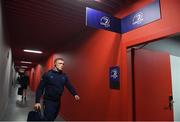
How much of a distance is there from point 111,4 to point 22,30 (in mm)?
2828

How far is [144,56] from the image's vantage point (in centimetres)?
299

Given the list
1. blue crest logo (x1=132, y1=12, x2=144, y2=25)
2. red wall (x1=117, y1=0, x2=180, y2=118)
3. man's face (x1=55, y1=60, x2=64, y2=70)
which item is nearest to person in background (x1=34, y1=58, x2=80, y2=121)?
man's face (x1=55, y1=60, x2=64, y2=70)

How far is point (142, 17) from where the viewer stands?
2.64 metres

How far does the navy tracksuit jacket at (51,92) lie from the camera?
2732 mm

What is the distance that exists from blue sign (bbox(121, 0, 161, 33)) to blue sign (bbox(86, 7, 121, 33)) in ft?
0.54

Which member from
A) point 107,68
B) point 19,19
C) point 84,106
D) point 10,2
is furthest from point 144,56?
point 19,19

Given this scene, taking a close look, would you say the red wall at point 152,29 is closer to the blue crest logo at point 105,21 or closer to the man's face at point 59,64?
the blue crest logo at point 105,21

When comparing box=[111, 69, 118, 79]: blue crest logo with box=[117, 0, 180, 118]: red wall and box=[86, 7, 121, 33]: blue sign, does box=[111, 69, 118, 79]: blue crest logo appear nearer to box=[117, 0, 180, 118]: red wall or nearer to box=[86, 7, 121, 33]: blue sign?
box=[117, 0, 180, 118]: red wall

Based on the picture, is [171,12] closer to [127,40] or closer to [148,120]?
[127,40]

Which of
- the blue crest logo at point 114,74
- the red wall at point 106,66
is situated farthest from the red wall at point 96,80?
the blue crest logo at point 114,74

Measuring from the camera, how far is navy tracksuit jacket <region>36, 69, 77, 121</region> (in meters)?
2.73

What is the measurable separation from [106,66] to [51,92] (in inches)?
46.2

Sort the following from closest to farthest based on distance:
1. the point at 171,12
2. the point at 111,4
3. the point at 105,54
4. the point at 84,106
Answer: the point at 171,12 → the point at 111,4 → the point at 105,54 → the point at 84,106

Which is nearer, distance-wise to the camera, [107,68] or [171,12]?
[171,12]
